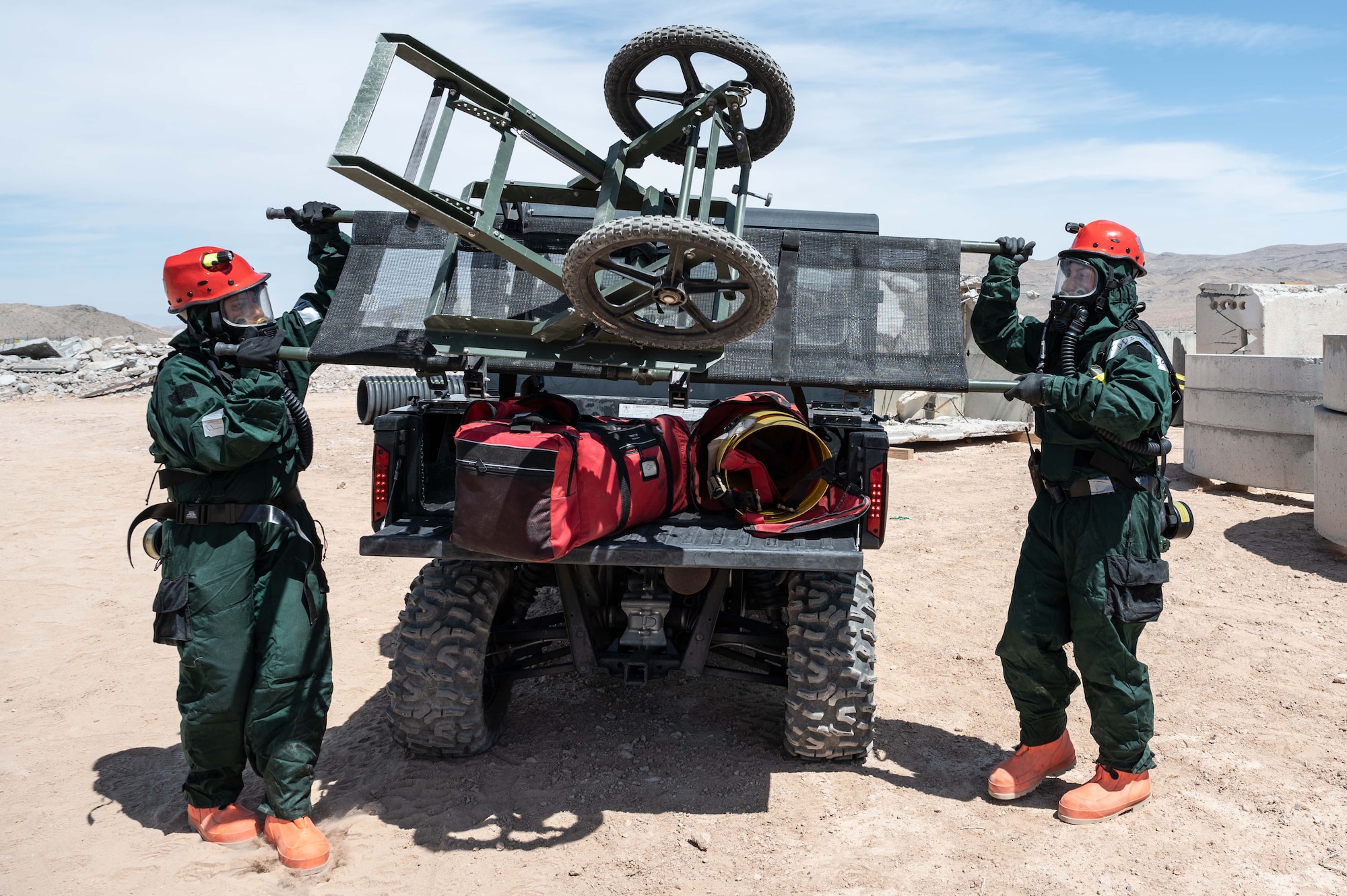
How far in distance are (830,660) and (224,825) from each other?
2.28 m

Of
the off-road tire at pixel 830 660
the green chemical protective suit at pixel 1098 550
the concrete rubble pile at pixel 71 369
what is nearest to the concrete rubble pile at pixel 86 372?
the concrete rubble pile at pixel 71 369

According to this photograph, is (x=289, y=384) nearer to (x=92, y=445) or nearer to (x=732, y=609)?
(x=732, y=609)

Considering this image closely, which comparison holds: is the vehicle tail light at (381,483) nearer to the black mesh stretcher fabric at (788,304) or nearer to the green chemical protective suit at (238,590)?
the green chemical protective suit at (238,590)

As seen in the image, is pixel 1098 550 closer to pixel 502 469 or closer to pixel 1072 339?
pixel 1072 339

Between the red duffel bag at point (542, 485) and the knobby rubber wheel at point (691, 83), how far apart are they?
1.15 meters

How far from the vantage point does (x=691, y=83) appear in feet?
13.1

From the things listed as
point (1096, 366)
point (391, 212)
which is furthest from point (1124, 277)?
point (391, 212)

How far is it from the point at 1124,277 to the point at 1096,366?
402 mm

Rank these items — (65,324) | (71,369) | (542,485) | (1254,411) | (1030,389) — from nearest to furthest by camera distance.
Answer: (542,485) < (1030,389) < (1254,411) < (71,369) < (65,324)

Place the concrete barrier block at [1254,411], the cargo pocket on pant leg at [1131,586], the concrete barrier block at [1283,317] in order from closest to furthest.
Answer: the cargo pocket on pant leg at [1131,586]
the concrete barrier block at [1254,411]
the concrete barrier block at [1283,317]

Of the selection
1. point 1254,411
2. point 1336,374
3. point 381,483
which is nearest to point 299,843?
point 381,483

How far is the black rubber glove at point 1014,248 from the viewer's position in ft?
14.0

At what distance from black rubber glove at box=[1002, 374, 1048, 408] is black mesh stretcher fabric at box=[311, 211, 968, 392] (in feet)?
1.67

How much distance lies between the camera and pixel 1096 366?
381 centimetres
